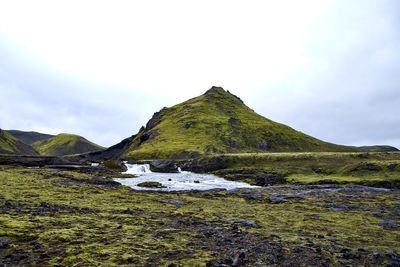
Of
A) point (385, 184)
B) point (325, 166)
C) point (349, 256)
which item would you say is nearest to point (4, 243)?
point (349, 256)

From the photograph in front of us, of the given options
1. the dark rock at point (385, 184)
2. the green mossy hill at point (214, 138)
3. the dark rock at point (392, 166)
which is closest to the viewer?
the dark rock at point (385, 184)

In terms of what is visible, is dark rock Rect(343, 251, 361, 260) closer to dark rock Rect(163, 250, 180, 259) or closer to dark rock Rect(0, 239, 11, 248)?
dark rock Rect(163, 250, 180, 259)

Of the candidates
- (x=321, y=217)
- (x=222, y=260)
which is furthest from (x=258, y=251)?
(x=321, y=217)

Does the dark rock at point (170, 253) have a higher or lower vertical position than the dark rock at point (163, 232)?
higher

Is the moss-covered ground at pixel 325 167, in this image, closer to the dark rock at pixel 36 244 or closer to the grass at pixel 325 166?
the grass at pixel 325 166

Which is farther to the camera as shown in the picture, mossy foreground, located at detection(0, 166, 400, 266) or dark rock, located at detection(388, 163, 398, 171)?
dark rock, located at detection(388, 163, 398, 171)

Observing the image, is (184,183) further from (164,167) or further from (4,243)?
(4,243)

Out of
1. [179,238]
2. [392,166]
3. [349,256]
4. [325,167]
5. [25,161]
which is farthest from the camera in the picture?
[325,167]

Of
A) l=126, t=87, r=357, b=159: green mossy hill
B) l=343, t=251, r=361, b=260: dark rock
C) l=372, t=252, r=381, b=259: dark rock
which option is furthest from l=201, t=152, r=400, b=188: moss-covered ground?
l=126, t=87, r=357, b=159: green mossy hill

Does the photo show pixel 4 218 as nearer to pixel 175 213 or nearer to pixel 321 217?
pixel 175 213

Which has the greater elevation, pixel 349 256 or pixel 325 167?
pixel 325 167

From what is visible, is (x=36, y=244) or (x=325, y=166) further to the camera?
(x=325, y=166)

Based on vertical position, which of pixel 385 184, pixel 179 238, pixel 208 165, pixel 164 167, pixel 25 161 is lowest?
pixel 164 167

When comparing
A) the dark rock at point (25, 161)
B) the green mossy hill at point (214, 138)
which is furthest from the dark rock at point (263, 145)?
the dark rock at point (25, 161)
